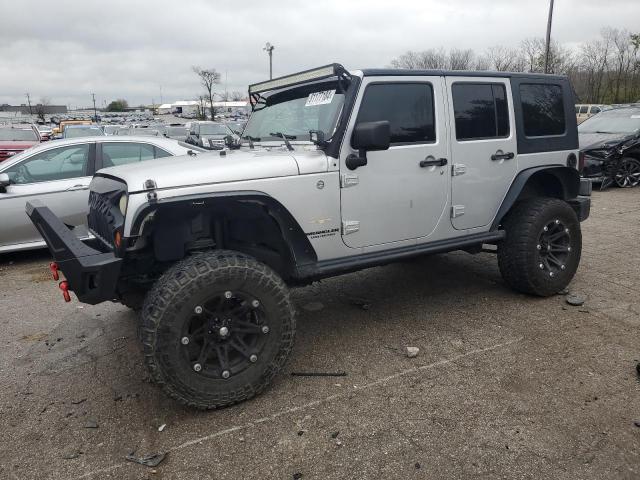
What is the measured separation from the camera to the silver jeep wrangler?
9.33 feet

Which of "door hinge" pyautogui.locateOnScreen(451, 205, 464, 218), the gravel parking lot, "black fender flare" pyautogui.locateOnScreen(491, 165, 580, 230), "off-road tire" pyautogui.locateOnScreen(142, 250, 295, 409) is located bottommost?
the gravel parking lot

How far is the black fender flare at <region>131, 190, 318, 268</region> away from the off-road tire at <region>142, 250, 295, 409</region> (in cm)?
33

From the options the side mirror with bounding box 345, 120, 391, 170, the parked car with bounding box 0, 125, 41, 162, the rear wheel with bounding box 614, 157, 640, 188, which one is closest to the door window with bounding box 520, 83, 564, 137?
the side mirror with bounding box 345, 120, 391, 170

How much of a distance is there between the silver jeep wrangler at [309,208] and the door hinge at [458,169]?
0.04ft

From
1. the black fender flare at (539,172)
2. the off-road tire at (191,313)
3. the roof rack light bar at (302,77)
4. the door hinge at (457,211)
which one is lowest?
the off-road tire at (191,313)

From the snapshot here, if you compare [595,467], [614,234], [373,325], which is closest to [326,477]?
[595,467]

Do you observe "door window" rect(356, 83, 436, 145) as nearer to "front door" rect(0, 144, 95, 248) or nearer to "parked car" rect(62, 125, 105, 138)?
"front door" rect(0, 144, 95, 248)

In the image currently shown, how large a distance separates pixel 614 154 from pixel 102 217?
1089cm

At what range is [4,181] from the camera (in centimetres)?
597

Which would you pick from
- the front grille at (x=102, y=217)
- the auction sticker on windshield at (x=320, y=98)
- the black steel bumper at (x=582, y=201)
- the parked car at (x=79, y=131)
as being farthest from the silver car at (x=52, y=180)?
the parked car at (x=79, y=131)

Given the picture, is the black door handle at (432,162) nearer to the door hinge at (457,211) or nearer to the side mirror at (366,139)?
the door hinge at (457,211)

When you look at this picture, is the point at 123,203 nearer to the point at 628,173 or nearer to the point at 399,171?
the point at 399,171

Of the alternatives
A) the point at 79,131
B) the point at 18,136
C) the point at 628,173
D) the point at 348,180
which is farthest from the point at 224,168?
the point at 79,131

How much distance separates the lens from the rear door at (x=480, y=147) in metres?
3.98
